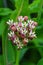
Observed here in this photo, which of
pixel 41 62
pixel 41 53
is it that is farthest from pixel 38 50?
pixel 41 62

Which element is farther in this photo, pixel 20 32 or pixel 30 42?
pixel 30 42

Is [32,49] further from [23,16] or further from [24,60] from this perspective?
[23,16]

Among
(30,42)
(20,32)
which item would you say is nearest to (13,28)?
(20,32)

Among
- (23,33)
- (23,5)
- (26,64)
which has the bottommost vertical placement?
(26,64)

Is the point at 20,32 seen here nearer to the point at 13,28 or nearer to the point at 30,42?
the point at 13,28
